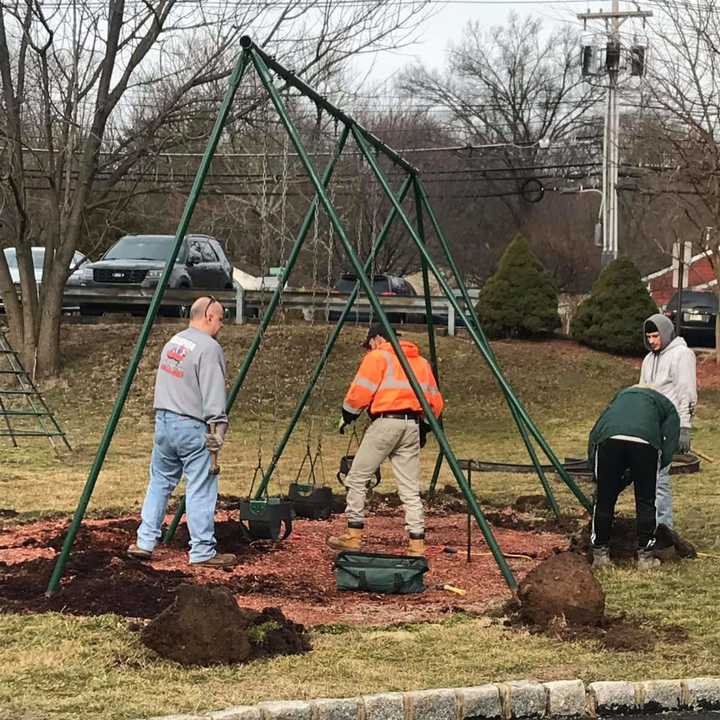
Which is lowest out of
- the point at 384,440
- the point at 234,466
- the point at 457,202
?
the point at 234,466

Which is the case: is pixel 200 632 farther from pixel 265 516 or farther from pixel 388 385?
pixel 388 385

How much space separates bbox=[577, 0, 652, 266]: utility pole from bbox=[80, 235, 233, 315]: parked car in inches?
441

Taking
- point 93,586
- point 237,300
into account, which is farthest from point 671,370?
point 237,300

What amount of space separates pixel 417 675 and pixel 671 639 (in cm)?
161

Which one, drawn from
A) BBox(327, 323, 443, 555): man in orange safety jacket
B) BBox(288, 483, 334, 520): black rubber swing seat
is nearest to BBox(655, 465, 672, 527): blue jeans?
BBox(327, 323, 443, 555): man in orange safety jacket

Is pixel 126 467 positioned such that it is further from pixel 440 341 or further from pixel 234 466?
pixel 440 341

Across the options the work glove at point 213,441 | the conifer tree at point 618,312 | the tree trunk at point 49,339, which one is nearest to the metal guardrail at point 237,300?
the tree trunk at point 49,339

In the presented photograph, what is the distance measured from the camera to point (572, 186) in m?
52.9

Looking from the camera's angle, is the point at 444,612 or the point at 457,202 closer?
the point at 444,612

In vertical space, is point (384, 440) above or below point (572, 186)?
below

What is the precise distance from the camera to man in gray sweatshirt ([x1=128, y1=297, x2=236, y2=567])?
8375 mm

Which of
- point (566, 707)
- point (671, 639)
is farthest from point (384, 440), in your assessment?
point (566, 707)

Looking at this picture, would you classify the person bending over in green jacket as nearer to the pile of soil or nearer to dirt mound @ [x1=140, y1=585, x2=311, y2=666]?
the pile of soil

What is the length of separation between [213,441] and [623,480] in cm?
293
